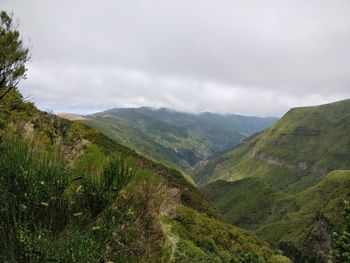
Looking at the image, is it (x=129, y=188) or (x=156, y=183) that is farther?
(x=156, y=183)

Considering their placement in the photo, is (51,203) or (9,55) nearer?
(51,203)

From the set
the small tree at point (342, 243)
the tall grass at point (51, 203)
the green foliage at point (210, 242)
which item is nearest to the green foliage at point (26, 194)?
the tall grass at point (51, 203)

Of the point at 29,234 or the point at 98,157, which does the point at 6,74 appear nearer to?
the point at 98,157

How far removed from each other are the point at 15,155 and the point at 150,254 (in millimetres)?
4105

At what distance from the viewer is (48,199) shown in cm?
878

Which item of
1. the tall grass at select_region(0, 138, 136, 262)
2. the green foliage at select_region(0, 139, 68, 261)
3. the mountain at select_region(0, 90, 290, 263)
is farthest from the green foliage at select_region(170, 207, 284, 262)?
the green foliage at select_region(0, 139, 68, 261)

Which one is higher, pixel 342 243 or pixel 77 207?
pixel 77 207

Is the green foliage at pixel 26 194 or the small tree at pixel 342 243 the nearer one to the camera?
the green foliage at pixel 26 194

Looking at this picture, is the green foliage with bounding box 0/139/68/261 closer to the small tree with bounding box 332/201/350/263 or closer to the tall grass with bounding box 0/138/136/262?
the tall grass with bounding box 0/138/136/262

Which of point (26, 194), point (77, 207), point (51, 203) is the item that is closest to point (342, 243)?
point (77, 207)

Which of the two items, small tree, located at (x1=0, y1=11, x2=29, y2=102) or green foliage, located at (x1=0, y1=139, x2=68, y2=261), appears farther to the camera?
small tree, located at (x1=0, y1=11, x2=29, y2=102)

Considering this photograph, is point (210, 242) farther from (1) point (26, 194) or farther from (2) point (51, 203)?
(1) point (26, 194)

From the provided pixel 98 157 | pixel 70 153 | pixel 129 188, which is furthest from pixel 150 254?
pixel 70 153

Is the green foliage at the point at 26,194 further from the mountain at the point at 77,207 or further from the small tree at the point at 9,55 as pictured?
the small tree at the point at 9,55
